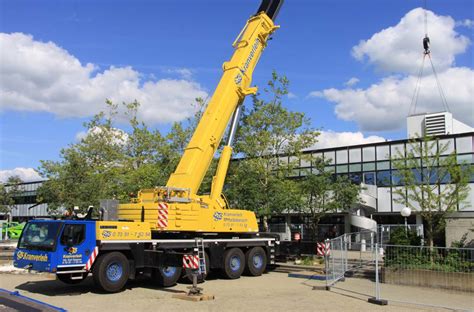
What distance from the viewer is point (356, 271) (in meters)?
17.8

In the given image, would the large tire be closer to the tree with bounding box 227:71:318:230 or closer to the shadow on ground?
the shadow on ground

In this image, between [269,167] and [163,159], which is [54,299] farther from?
[163,159]

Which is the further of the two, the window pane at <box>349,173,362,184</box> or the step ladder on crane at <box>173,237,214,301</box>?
the window pane at <box>349,173,362,184</box>

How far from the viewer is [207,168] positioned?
17.3m

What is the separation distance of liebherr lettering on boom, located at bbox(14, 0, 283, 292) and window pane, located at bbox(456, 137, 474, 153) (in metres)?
17.0

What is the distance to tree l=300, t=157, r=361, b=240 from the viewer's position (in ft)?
78.9

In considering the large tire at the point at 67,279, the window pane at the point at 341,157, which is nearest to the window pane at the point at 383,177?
the window pane at the point at 341,157

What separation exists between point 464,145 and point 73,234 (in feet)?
83.4

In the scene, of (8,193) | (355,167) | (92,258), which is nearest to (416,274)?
(92,258)

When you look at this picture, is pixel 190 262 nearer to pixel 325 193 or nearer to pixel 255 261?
pixel 255 261

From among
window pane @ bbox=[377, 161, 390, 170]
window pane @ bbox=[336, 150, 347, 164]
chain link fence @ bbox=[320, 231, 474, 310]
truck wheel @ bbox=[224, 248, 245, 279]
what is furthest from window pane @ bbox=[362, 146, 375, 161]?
truck wheel @ bbox=[224, 248, 245, 279]

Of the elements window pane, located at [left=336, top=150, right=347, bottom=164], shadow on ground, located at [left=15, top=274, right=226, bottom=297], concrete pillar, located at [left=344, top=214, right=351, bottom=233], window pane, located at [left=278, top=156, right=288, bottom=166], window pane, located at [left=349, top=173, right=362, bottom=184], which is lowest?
shadow on ground, located at [left=15, top=274, right=226, bottom=297]

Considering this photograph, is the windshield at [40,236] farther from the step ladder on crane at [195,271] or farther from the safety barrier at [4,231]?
the safety barrier at [4,231]

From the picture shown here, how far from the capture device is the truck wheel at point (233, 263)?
1691 centimetres
